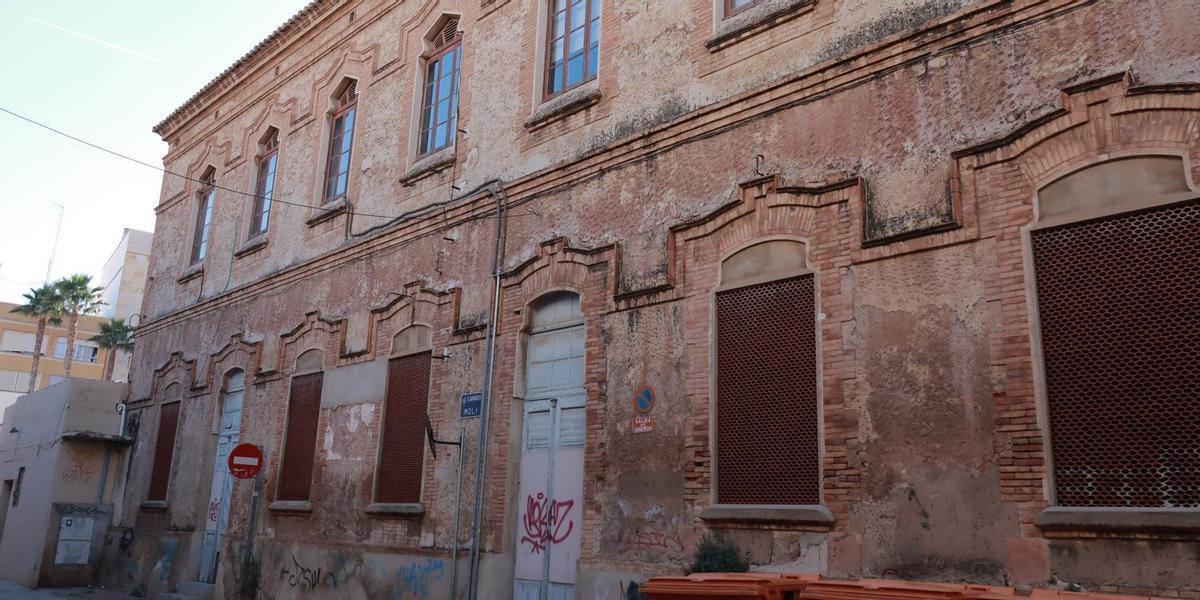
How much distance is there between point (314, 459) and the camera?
1355 centimetres

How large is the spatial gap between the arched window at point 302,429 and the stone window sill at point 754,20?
7935 mm

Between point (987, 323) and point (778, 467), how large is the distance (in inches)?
83.8

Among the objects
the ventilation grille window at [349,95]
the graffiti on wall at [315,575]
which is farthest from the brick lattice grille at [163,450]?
the ventilation grille window at [349,95]

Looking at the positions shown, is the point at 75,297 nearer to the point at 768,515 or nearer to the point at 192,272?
the point at 192,272

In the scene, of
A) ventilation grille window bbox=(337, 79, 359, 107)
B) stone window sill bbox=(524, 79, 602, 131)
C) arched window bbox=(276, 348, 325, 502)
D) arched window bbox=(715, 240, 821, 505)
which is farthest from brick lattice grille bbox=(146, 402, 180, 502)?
arched window bbox=(715, 240, 821, 505)

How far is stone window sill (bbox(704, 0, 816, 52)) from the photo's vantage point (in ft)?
28.5

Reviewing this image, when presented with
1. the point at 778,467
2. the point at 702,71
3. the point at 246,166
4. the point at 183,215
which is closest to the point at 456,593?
the point at 778,467

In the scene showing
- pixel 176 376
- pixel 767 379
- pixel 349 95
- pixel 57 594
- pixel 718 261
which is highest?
pixel 349 95

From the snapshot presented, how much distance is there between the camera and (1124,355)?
629cm

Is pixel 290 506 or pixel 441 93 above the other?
pixel 441 93

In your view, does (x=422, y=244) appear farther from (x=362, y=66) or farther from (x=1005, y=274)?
(x=1005, y=274)

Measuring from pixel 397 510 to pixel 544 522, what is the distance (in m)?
2.48

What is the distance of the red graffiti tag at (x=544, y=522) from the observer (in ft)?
32.2

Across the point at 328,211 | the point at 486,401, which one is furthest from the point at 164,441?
the point at 486,401
